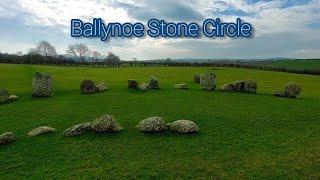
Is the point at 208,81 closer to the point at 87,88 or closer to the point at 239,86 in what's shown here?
the point at 239,86

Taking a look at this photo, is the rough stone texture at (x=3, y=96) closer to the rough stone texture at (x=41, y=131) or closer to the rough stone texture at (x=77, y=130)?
the rough stone texture at (x=41, y=131)

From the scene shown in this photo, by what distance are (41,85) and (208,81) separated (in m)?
16.6

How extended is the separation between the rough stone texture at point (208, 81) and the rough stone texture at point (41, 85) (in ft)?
50.7

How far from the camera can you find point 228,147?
1997cm

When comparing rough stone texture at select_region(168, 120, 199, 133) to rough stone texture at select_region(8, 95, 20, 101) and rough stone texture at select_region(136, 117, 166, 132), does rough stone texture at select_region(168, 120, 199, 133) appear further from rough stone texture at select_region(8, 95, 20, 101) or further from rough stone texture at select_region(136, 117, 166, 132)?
rough stone texture at select_region(8, 95, 20, 101)

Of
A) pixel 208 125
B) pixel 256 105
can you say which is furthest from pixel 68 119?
pixel 256 105

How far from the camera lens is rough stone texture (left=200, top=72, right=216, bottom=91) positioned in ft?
131

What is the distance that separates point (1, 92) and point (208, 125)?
19283 millimetres

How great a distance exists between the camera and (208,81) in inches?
1576

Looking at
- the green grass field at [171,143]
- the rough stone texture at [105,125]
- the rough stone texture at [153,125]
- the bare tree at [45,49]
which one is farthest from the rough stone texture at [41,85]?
the bare tree at [45,49]

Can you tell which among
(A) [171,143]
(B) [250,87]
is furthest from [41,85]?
(B) [250,87]

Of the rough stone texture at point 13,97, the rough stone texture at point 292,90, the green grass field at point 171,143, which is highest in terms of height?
the rough stone texture at point 292,90

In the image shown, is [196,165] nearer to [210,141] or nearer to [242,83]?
[210,141]

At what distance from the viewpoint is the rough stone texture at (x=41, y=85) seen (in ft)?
119
